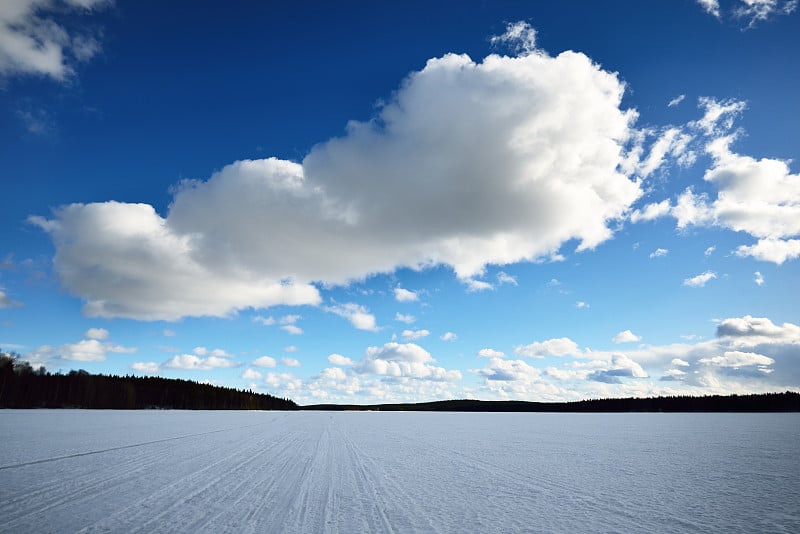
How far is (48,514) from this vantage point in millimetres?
5285

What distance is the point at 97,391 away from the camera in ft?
307

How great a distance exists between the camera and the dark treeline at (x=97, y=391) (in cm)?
7856

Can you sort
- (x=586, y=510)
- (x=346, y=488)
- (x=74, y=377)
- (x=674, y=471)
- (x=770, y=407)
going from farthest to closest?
(x=770, y=407) → (x=74, y=377) → (x=674, y=471) → (x=346, y=488) → (x=586, y=510)

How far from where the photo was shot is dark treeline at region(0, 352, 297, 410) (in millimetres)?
78562

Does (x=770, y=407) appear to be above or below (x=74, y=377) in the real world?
below

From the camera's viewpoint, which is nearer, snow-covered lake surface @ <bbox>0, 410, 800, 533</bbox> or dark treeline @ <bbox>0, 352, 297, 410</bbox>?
snow-covered lake surface @ <bbox>0, 410, 800, 533</bbox>

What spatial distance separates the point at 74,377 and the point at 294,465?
4248 inches

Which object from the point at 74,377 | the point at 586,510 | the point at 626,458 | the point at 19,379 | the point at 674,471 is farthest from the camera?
the point at 74,377

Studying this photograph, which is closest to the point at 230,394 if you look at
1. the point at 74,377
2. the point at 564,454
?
the point at 74,377

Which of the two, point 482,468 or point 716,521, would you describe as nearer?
point 716,521

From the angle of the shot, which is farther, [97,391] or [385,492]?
[97,391]

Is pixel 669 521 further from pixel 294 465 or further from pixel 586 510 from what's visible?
pixel 294 465

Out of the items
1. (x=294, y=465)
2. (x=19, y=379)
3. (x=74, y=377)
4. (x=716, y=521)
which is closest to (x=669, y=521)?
(x=716, y=521)

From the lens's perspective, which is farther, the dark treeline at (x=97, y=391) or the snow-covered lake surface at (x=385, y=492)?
the dark treeline at (x=97, y=391)
